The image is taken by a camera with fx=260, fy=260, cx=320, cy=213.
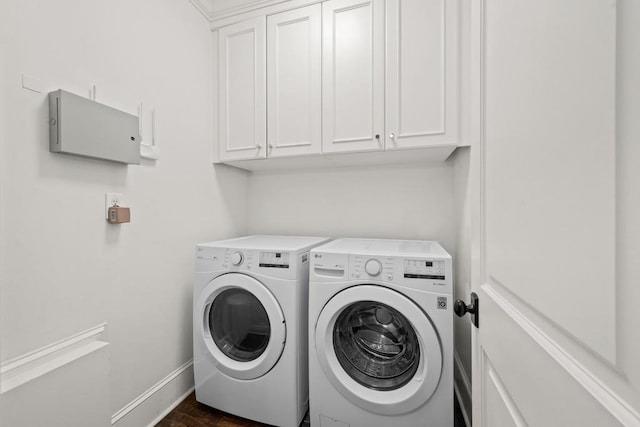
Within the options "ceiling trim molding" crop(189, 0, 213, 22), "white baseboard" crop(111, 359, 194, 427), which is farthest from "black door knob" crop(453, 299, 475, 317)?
"ceiling trim molding" crop(189, 0, 213, 22)

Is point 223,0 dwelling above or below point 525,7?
above

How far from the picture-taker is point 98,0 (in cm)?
118

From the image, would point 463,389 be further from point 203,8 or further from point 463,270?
point 203,8

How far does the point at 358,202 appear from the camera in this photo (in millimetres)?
2021

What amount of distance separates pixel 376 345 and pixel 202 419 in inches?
41.9

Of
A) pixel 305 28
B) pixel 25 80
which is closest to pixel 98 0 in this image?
pixel 25 80

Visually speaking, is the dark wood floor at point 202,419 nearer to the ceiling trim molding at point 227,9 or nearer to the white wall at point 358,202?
the white wall at point 358,202

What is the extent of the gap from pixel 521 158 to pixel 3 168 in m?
1.51

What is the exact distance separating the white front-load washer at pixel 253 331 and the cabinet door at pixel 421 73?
923 millimetres

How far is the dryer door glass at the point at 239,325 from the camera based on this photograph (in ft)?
4.79

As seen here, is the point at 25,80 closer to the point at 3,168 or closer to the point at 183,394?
the point at 3,168

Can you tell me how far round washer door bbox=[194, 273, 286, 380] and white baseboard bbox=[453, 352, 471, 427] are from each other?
1.02m

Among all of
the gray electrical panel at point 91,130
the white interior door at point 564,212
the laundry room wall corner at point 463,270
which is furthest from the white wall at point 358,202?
the white interior door at point 564,212

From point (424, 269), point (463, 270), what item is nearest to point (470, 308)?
point (424, 269)
